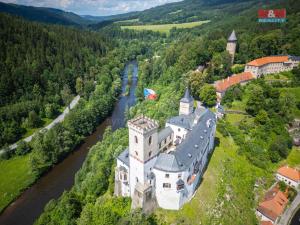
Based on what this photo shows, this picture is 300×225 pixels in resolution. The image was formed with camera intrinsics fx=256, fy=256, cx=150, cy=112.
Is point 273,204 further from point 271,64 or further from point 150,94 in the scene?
point 150,94

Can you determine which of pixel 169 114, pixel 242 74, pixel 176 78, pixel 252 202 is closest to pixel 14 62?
pixel 176 78

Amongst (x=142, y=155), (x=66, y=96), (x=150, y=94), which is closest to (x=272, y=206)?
(x=142, y=155)

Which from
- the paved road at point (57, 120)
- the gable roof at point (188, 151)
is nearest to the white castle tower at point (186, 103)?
the gable roof at point (188, 151)

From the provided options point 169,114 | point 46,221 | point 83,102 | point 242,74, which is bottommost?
point 46,221

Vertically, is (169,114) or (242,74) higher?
(242,74)

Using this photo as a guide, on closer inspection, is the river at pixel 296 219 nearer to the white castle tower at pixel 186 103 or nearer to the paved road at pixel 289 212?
the paved road at pixel 289 212

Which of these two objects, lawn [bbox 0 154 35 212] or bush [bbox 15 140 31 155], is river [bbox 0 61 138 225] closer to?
lawn [bbox 0 154 35 212]

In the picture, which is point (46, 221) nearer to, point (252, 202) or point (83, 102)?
point (252, 202)
